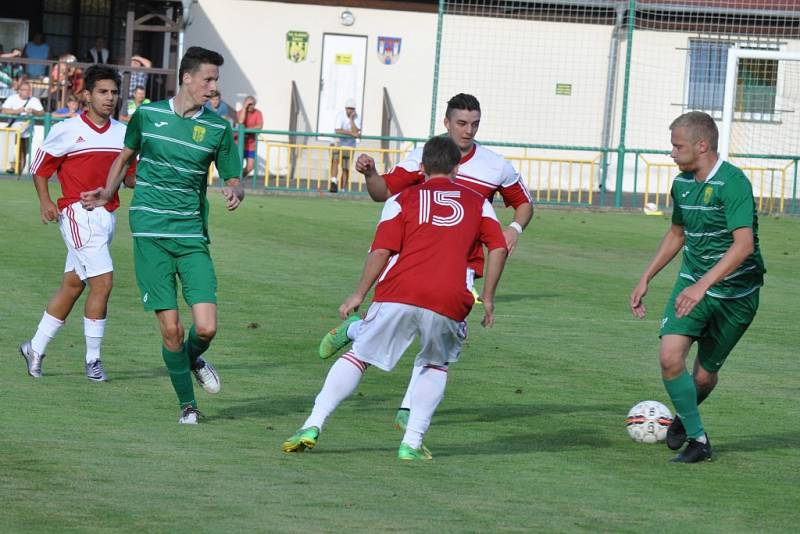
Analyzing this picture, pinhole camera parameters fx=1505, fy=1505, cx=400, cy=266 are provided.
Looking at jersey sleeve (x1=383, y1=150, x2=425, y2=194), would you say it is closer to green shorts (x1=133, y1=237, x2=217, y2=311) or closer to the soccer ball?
green shorts (x1=133, y1=237, x2=217, y2=311)

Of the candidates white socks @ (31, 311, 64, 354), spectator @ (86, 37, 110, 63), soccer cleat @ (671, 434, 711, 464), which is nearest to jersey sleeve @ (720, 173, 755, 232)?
soccer cleat @ (671, 434, 711, 464)

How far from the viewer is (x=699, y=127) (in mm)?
7758

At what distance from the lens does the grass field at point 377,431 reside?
629 centimetres

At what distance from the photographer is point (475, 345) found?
12.0m

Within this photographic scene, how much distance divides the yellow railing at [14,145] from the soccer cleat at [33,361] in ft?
59.0

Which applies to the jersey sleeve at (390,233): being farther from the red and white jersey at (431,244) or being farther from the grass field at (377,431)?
the grass field at (377,431)

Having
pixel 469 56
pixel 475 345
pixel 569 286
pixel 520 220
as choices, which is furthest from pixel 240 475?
pixel 469 56

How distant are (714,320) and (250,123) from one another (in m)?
21.8

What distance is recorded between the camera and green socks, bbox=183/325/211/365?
8.50 metres

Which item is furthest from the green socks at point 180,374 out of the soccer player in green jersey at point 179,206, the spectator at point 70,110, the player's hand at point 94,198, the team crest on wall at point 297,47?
the team crest on wall at point 297,47

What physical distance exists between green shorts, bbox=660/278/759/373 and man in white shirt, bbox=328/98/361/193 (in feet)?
65.2

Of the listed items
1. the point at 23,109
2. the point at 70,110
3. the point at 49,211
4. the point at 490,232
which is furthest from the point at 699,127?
the point at 23,109

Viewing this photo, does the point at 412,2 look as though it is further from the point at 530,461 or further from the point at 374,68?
the point at 530,461

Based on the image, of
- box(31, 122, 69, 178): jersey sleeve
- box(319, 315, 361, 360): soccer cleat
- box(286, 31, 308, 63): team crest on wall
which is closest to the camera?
box(319, 315, 361, 360): soccer cleat
